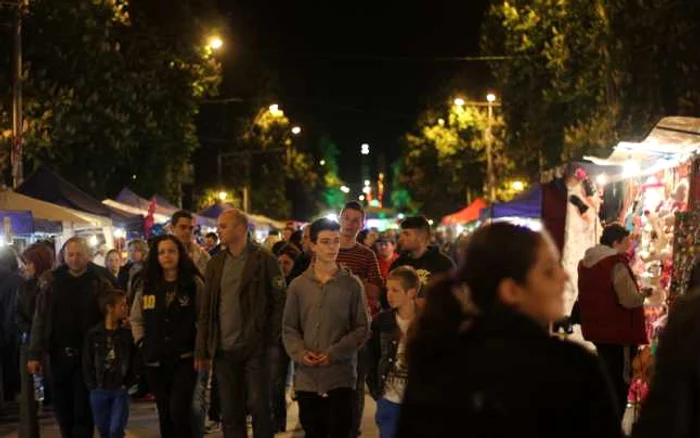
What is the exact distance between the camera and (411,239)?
832cm

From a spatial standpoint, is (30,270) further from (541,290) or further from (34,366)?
(541,290)

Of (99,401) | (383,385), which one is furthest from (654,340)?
(99,401)

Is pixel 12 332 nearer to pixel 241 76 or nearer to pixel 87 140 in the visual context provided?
pixel 87 140

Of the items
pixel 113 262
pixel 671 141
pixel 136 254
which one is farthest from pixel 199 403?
pixel 113 262

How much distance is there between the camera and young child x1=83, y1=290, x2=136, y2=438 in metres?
8.28

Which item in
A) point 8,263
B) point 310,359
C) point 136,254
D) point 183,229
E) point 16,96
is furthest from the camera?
point 16,96

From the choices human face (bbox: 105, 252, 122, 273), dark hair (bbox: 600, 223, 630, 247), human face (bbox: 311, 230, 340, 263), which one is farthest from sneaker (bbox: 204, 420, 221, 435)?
human face (bbox: 105, 252, 122, 273)

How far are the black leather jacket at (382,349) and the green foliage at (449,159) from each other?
3112 centimetres

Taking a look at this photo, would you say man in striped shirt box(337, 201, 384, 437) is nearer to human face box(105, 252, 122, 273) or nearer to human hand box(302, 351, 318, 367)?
human hand box(302, 351, 318, 367)

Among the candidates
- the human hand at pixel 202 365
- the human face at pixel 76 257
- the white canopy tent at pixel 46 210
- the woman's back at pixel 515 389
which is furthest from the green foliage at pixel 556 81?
the woman's back at pixel 515 389

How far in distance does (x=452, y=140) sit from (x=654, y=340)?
40.9m

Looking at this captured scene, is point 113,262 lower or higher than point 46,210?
lower

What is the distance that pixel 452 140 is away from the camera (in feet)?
163

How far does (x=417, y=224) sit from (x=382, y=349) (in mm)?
1545
